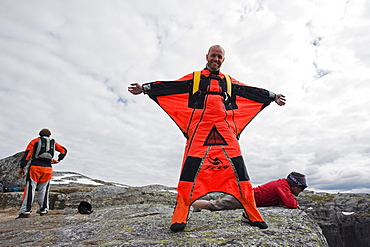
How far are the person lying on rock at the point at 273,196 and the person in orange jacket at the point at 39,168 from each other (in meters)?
6.69

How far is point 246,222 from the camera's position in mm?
4516

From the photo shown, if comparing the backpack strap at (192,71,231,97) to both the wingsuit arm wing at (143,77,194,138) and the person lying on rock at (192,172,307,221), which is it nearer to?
the wingsuit arm wing at (143,77,194,138)

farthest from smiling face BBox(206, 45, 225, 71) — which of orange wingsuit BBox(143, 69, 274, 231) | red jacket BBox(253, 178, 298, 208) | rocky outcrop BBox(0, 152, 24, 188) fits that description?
rocky outcrop BBox(0, 152, 24, 188)

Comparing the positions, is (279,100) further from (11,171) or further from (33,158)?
(11,171)

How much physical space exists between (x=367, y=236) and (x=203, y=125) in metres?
23.5

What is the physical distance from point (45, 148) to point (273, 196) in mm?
8902

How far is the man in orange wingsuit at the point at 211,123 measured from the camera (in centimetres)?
423

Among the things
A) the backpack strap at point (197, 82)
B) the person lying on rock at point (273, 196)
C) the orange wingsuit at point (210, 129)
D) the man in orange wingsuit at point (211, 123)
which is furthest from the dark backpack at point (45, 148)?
the backpack strap at point (197, 82)

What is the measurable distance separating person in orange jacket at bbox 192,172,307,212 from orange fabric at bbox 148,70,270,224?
252cm

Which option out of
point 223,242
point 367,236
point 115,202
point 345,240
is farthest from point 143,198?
point 367,236

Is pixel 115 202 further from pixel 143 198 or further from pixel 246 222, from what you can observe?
pixel 246 222

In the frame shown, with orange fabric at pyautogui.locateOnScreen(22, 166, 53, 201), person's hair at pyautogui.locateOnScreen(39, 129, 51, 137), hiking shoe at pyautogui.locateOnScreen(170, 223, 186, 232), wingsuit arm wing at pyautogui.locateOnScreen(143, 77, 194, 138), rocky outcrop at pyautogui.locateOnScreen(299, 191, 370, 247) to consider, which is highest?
person's hair at pyautogui.locateOnScreen(39, 129, 51, 137)

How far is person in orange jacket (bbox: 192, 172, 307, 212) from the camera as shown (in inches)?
267

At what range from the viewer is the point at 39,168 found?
10.0 m
